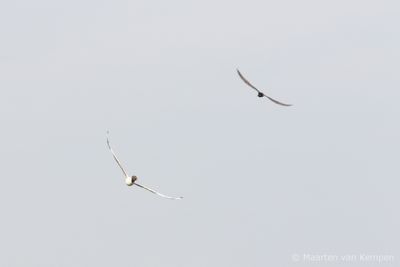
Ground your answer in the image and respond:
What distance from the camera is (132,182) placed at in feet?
484

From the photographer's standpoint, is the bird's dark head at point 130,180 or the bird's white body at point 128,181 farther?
the bird's dark head at point 130,180

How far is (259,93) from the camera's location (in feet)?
506

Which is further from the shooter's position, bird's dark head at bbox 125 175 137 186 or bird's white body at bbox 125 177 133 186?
bird's dark head at bbox 125 175 137 186

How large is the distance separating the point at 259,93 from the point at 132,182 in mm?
16607

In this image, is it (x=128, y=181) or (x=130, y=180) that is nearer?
(x=128, y=181)
